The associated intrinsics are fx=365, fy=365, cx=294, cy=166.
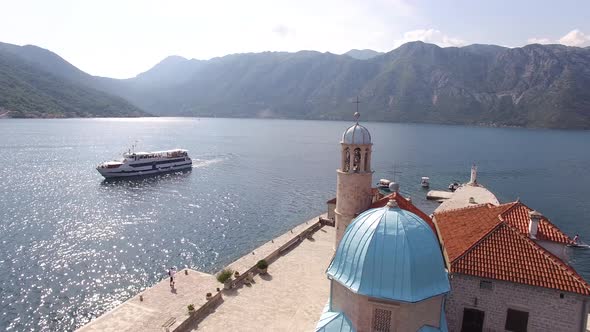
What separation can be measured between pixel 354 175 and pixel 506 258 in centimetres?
1029

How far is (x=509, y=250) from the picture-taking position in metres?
20.1

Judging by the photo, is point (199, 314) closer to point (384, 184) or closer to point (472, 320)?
point (472, 320)

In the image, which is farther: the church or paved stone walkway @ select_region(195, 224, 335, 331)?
paved stone walkway @ select_region(195, 224, 335, 331)

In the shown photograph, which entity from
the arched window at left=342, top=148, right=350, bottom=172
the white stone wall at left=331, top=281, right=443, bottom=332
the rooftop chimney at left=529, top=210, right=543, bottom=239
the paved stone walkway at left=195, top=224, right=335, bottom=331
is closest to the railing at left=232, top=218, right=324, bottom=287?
the paved stone walkway at left=195, top=224, right=335, bottom=331

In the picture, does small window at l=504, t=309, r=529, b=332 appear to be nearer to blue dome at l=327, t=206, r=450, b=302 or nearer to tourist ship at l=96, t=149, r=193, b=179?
blue dome at l=327, t=206, r=450, b=302

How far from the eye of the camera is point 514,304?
63.7 feet

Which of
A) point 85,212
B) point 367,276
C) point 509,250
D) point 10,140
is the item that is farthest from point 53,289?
point 10,140

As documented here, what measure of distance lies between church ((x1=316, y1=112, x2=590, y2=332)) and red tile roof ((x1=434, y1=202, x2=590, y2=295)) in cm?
5

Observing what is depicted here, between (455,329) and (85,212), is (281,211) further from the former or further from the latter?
(455,329)

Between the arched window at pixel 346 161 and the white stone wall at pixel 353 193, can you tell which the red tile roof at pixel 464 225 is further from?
the arched window at pixel 346 161

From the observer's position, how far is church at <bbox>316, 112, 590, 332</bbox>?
15.5m

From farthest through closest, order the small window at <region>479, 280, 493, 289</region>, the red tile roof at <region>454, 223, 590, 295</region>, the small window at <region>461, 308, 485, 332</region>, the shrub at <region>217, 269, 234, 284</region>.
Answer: the shrub at <region>217, 269, 234, 284</region>
the small window at <region>461, 308, 485, 332</region>
the small window at <region>479, 280, 493, 289</region>
the red tile roof at <region>454, 223, 590, 295</region>

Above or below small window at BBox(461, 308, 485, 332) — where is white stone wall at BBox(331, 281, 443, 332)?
above

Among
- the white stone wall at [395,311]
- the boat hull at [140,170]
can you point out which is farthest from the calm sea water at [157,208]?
the white stone wall at [395,311]
